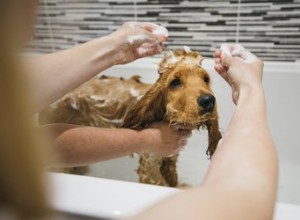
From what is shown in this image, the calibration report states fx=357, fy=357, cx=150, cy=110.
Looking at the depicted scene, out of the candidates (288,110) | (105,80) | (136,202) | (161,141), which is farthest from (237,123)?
(288,110)

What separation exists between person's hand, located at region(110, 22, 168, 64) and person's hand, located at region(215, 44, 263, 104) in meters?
0.19

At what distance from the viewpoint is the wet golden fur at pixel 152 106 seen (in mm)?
906

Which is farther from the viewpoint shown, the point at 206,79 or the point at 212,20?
the point at 212,20

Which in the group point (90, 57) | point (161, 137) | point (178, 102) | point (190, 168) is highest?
point (90, 57)

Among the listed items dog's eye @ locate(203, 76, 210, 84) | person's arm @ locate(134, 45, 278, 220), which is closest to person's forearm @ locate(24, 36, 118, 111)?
dog's eye @ locate(203, 76, 210, 84)

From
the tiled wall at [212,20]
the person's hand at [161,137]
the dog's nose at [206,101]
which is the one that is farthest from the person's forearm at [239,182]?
the tiled wall at [212,20]

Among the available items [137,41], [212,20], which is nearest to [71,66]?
[137,41]

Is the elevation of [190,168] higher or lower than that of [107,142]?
lower

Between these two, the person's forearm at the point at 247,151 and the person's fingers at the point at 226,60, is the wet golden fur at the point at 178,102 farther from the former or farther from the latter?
the person's forearm at the point at 247,151

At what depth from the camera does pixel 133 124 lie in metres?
1.04

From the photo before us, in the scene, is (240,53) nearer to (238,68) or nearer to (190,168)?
(238,68)

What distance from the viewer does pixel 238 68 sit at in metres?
0.81

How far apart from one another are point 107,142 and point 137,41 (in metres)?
0.29

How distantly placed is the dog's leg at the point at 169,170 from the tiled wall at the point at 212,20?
0.58 meters
